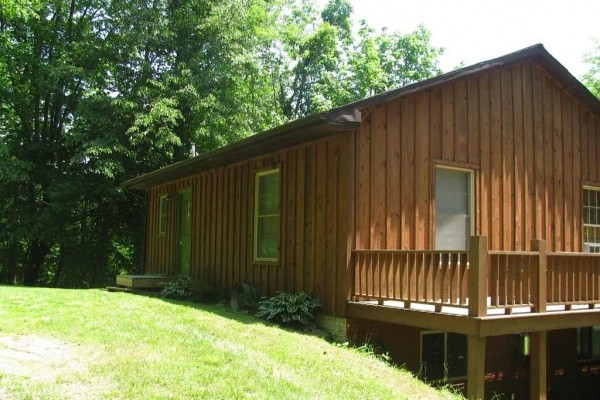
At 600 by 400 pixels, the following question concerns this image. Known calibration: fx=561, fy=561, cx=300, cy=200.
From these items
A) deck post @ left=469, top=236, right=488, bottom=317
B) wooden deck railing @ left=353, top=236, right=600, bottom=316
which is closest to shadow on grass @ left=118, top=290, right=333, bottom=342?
wooden deck railing @ left=353, top=236, right=600, bottom=316

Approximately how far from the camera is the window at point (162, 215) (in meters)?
14.7

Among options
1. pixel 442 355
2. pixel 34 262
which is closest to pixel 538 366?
pixel 442 355

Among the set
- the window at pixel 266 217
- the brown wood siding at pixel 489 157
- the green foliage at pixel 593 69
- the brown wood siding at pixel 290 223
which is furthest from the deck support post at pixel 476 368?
the green foliage at pixel 593 69

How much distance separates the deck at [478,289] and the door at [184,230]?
647cm

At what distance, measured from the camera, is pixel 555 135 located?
1066 centimetres

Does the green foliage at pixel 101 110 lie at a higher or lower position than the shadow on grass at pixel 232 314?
higher

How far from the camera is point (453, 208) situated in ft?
29.8

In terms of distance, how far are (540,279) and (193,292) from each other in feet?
21.7

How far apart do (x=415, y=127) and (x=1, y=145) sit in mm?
13105

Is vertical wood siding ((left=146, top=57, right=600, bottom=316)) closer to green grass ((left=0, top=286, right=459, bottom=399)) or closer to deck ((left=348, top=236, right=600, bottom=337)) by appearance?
deck ((left=348, top=236, right=600, bottom=337))

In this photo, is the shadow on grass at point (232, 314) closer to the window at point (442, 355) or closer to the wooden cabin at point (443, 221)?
the wooden cabin at point (443, 221)

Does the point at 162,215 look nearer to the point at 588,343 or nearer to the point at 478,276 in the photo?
the point at 588,343

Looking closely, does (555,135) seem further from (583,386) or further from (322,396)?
(322,396)

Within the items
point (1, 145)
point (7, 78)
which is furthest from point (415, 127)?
point (7, 78)
